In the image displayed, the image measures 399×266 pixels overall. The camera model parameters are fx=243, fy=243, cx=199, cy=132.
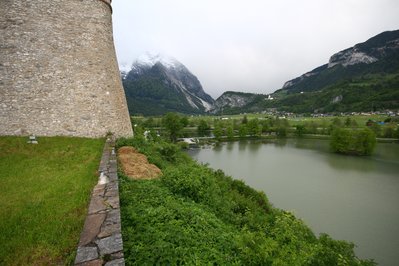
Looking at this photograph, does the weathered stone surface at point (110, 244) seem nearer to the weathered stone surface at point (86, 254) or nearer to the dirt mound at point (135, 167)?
the weathered stone surface at point (86, 254)

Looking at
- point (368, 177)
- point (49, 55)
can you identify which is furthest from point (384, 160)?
point (49, 55)

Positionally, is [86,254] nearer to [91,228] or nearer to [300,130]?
[91,228]

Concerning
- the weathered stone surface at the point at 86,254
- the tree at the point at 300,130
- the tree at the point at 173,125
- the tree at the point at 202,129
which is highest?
the weathered stone surface at the point at 86,254

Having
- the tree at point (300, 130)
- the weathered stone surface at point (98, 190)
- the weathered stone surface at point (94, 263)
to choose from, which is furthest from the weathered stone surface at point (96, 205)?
the tree at point (300, 130)

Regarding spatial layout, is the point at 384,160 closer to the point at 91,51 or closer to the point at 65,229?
the point at 91,51

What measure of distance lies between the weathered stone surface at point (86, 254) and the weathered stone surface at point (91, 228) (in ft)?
0.62

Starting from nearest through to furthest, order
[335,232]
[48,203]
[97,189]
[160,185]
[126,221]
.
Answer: [126,221] → [48,203] → [97,189] → [160,185] → [335,232]

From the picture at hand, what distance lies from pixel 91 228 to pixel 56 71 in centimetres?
1142

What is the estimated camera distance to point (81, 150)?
439 inches

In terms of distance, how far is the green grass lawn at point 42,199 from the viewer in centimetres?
418

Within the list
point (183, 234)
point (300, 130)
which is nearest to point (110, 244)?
point (183, 234)

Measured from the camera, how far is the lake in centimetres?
1689

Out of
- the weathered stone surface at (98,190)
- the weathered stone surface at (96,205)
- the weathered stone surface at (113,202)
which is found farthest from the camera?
the weathered stone surface at (98,190)

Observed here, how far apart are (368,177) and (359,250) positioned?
20.9 meters
